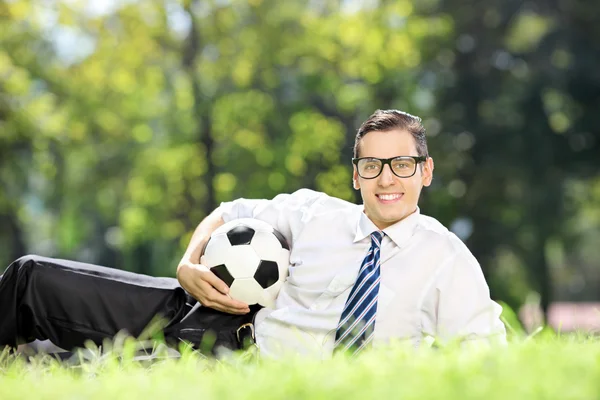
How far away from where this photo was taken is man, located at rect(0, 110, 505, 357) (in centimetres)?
384

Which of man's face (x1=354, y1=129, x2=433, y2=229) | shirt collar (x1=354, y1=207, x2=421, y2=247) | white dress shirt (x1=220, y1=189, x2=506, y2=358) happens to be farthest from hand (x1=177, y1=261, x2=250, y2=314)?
man's face (x1=354, y1=129, x2=433, y2=229)

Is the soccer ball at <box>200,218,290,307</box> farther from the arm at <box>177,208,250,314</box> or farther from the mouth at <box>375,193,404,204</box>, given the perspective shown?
the mouth at <box>375,193,404,204</box>

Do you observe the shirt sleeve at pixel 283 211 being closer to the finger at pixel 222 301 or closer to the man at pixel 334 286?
the man at pixel 334 286

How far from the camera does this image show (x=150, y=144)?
25.6 metres

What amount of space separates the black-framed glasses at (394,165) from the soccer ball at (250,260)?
2.07 feet

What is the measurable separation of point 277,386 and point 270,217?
2402 mm

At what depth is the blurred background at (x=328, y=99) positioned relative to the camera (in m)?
21.2

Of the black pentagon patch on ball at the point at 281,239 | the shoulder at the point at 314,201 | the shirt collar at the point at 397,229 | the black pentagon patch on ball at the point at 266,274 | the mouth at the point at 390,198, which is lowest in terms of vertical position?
the black pentagon patch on ball at the point at 266,274

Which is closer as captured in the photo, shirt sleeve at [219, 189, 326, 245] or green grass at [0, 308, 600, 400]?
green grass at [0, 308, 600, 400]

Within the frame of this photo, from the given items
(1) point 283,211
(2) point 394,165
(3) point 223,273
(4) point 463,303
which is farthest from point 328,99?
(4) point 463,303

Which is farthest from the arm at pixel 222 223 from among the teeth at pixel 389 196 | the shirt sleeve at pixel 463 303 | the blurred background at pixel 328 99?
the blurred background at pixel 328 99

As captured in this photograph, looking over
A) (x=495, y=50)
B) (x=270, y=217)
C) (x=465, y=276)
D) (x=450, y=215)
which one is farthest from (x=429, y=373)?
(x=495, y=50)

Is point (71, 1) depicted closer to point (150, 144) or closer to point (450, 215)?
point (150, 144)

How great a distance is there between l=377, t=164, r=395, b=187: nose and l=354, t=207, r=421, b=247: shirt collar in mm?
212
